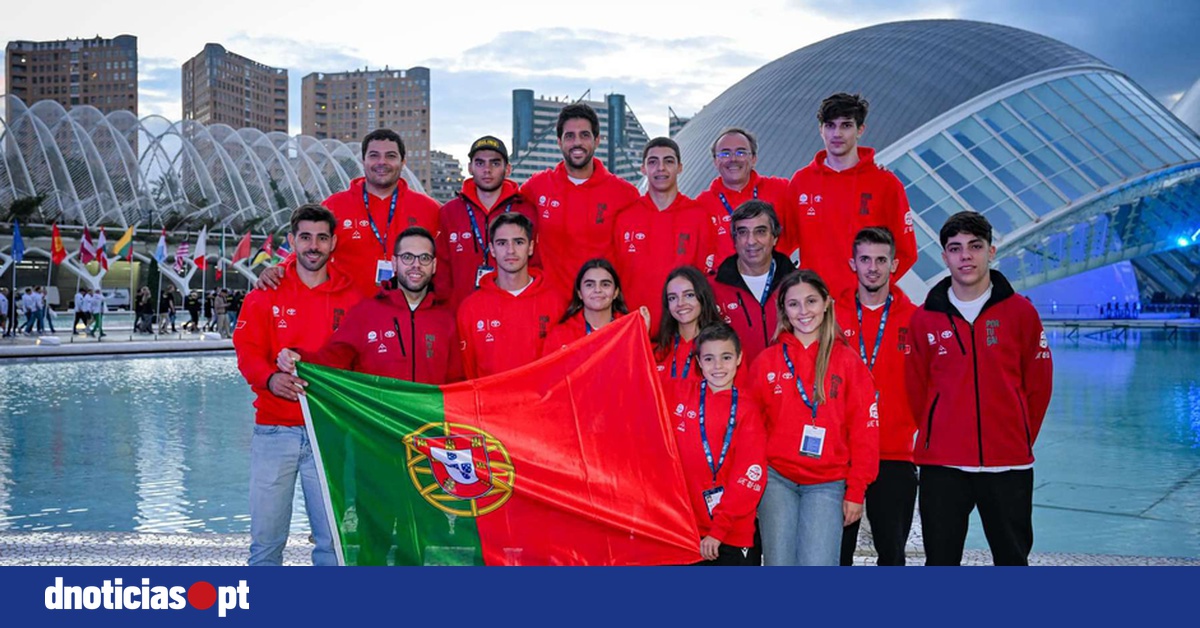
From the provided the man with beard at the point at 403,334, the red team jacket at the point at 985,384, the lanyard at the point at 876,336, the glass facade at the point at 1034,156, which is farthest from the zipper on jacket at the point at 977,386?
the glass facade at the point at 1034,156

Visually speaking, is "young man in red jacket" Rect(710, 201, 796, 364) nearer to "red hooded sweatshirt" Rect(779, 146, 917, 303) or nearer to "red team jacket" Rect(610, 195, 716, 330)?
"red team jacket" Rect(610, 195, 716, 330)

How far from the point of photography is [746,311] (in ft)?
18.7

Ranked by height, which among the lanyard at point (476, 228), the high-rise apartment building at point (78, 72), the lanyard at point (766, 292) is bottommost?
the lanyard at point (766, 292)

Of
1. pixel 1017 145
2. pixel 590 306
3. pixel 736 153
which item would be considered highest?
pixel 1017 145

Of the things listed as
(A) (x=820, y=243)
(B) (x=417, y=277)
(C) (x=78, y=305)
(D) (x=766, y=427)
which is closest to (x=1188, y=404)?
(A) (x=820, y=243)

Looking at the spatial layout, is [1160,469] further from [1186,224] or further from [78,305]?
[78,305]

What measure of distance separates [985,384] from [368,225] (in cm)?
406

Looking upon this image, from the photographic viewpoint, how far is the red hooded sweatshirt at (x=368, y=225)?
675cm

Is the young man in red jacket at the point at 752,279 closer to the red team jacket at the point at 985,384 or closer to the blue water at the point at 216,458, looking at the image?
the red team jacket at the point at 985,384

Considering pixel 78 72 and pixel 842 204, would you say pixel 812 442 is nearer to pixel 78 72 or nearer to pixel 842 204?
pixel 842 204

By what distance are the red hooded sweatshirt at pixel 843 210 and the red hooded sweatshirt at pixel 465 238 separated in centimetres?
184

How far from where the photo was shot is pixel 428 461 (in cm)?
515

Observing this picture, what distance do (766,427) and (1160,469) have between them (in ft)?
25.3

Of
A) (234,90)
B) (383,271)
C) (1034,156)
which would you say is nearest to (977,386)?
(383,271)
